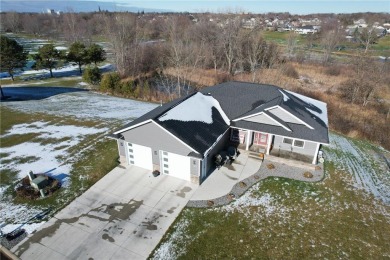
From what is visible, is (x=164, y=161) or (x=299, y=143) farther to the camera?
(x=299, y=143)

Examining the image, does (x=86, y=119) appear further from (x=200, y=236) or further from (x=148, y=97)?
(x=200, y=236)

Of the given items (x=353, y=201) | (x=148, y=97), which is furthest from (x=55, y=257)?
(x=148, y=97)

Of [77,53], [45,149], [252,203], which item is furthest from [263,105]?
[77,53]

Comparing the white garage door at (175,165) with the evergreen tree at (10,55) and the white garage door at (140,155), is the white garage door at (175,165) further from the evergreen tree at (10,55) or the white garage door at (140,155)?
the evergreen tree at (10,55)

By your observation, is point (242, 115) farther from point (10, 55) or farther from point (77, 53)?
point (10, 55)

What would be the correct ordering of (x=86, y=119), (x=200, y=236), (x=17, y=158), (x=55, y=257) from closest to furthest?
(x=55, y=257) → (x=200, y=236) → (x=17, y=158) → (x=86, y=119)

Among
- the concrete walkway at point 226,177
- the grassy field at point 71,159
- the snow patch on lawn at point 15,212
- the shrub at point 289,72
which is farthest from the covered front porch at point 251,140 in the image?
the shrub at point 289,72

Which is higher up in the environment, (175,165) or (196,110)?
(196,110)

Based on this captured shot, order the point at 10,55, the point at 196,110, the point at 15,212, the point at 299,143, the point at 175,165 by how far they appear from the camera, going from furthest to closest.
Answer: the point at 10,55 → the point at 196,110 → the point at 299,143 → the point at 175,165 → the point at 15,212
